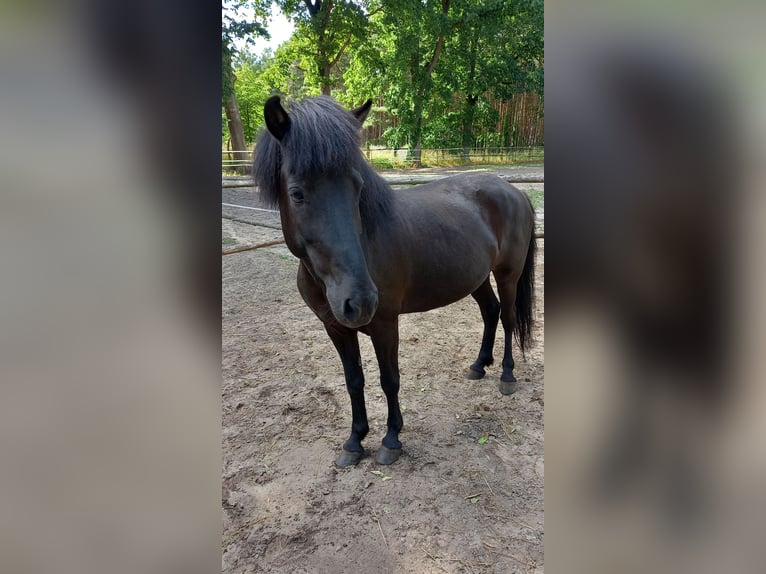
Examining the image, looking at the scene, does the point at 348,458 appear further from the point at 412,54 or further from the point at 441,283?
the point at 412,54

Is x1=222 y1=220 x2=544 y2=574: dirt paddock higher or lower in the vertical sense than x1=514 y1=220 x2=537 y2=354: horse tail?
lower

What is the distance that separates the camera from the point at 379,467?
7.74 feet

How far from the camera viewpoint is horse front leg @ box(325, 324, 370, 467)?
7.60ft

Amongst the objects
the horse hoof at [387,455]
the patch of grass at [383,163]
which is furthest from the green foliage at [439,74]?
the horse hoof at [387,455]

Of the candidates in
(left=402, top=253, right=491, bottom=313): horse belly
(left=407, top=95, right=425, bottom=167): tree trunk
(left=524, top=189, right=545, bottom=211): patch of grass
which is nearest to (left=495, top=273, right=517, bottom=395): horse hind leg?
(left=402, top=253, right=491, bottom=313): horse belly

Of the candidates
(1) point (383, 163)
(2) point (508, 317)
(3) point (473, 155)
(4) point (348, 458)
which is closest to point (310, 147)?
(4) point (348, 458)

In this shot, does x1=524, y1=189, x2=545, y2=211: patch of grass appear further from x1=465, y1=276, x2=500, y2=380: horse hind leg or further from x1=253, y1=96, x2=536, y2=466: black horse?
x1=465, y1=276, x2=500, y2=380: horse hind leg

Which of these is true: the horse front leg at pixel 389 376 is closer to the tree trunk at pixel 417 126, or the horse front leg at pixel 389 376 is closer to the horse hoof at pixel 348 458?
the horse hoof at pixel 348 458

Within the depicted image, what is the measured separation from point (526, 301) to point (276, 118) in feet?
7.79
